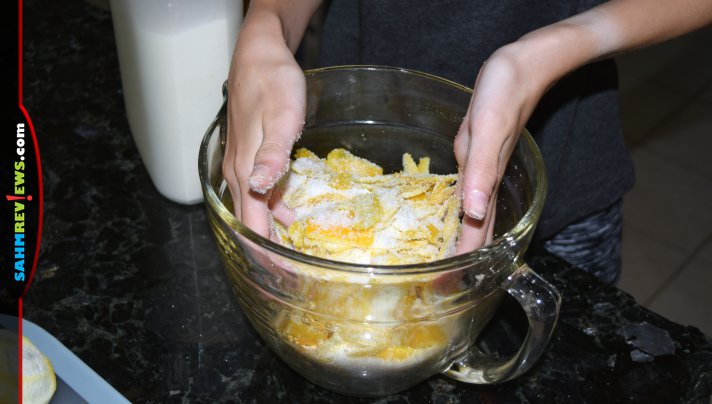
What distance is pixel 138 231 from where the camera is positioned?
92cm

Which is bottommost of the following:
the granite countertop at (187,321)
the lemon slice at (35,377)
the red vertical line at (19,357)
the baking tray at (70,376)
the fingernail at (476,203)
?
the granite countertop at (187,321)

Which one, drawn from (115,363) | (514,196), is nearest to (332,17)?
(514,196)

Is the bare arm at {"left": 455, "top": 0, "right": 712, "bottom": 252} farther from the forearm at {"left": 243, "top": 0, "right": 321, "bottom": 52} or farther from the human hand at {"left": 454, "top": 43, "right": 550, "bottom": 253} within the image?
the forearm at {"left": 243, "top": 0, "right": 321, "bottom": 52}

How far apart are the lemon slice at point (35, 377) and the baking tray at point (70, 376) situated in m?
0.02

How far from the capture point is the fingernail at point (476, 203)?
25.5 inches

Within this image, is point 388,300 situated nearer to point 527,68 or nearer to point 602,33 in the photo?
point 527,68

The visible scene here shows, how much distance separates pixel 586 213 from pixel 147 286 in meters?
0.58

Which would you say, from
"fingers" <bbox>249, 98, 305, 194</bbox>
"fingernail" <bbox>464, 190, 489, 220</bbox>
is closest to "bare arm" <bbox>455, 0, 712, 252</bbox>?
"fingernail" <bbox>464, 190, 489, 220</bbox>

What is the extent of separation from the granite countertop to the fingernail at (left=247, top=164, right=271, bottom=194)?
0.73ft

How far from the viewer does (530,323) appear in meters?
0.67

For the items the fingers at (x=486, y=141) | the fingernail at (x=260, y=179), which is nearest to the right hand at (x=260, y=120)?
the fingernail at (x=260, y=179)

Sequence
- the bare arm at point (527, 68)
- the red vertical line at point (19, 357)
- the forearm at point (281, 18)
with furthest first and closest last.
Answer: the forearm at point (281, 18), the bare arm at point (527, 68), the red vertical line at point (19, 357)

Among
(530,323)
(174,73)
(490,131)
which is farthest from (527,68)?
(174,73)

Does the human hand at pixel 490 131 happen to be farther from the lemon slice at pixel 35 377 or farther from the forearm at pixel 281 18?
the lemon slice at pixel 35 377
